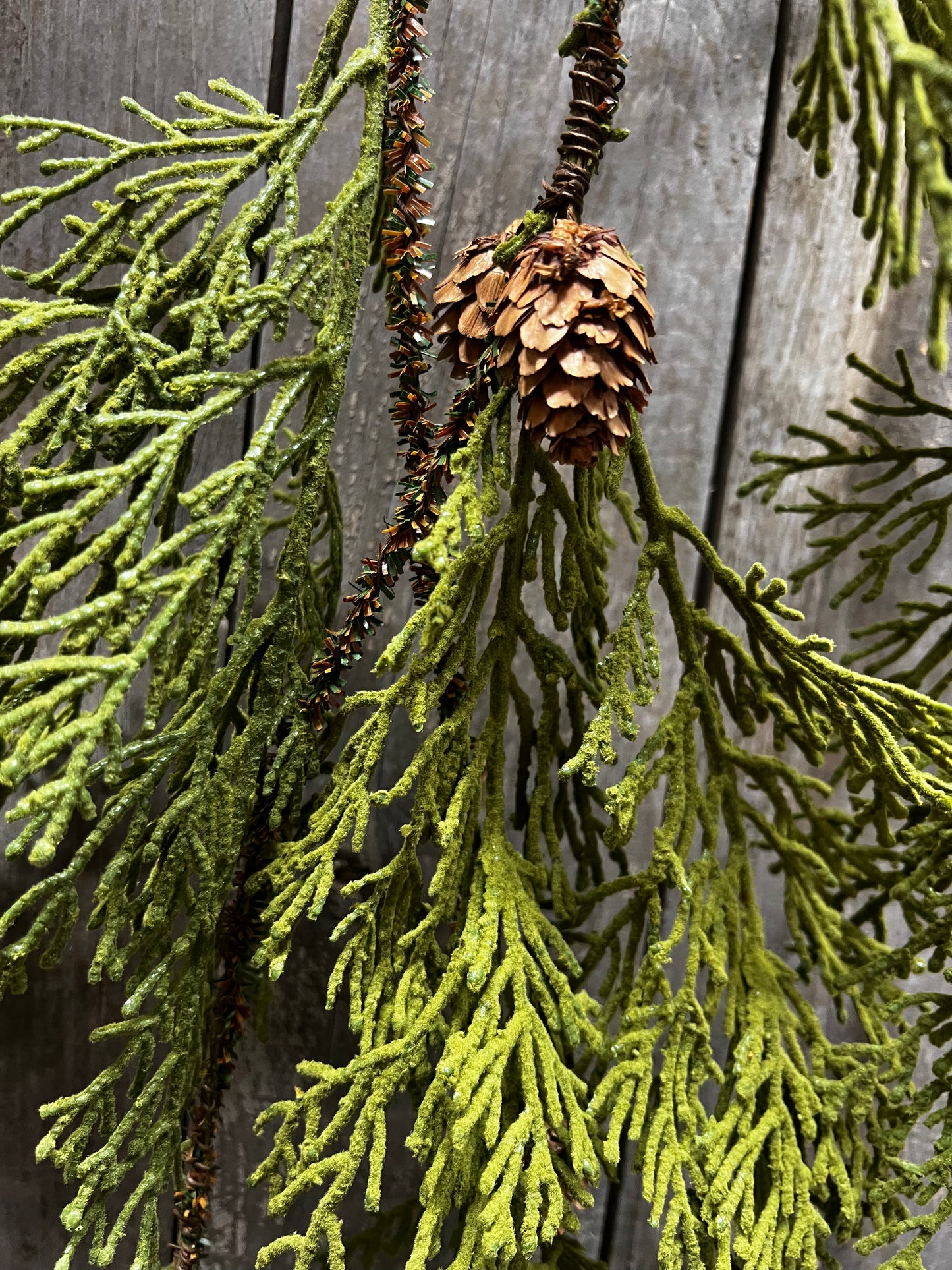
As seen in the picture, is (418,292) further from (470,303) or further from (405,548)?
(405,548)

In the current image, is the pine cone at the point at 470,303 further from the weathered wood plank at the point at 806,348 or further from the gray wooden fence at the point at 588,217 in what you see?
the weathered wood plank at the point at 806,348

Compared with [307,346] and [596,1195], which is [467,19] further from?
[596,1195]

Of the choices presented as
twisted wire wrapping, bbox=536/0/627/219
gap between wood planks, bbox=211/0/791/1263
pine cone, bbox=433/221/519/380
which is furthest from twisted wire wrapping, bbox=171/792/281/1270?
twisted wire wrapping, bbox=536/0/627/219

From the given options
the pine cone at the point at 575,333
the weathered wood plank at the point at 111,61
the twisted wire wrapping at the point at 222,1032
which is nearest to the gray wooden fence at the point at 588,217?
the weathered wood plank at the point at 111,61

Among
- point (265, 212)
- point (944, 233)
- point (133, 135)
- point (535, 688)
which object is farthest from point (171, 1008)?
point (133, 135)

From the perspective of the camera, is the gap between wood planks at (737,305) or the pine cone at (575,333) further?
the gap between wood planks at (737,305)

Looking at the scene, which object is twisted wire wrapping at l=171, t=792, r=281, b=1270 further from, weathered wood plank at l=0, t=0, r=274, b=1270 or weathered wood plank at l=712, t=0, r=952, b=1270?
weathered wood plank at l=712, t=0, r=952, b=1270

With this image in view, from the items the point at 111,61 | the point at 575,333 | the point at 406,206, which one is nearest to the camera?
the point at 575,333

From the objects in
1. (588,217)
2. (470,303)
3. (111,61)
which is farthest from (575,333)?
(111,61)
